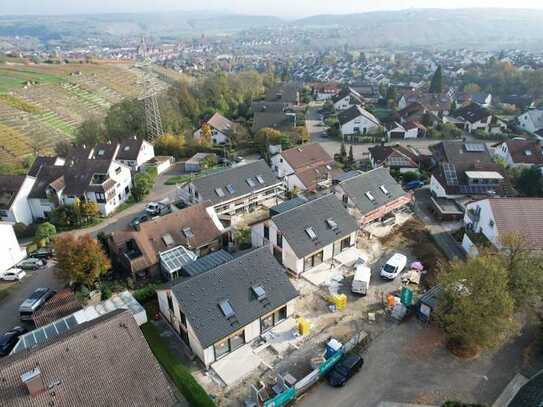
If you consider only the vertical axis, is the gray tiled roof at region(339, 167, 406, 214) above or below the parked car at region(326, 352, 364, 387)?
above

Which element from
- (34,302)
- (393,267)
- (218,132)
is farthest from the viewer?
(218,132)

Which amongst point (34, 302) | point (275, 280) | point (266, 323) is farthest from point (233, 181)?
point (34, 302)

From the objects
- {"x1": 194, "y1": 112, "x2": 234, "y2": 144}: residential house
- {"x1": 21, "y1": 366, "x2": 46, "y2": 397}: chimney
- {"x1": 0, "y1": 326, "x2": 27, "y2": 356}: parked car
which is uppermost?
{"x1": 21, "y1": 366, "x2": 46, "y2": 397}: chimney

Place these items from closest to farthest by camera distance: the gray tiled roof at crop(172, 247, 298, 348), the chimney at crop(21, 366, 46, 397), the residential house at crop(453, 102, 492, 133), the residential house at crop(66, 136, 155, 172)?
the chimney at crop(21, 366, 46, 397)
the gray tiled roof at crop(172, 247, 298, 348)
the residential house at crop(66, 136, 155, 172)
the residential house at crop(453, 102, 492, 133)

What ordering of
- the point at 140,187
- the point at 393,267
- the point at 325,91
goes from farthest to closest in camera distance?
the point at 325,91 < the point at 140,187 < the point at 393,267

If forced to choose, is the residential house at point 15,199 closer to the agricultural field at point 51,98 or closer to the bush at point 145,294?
the bush at point 145,294

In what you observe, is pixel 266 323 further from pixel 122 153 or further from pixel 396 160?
pixel 122 153

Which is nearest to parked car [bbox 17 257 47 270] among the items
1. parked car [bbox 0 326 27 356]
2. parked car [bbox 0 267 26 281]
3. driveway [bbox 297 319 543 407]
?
parked car [bbox 0 267 26 281]

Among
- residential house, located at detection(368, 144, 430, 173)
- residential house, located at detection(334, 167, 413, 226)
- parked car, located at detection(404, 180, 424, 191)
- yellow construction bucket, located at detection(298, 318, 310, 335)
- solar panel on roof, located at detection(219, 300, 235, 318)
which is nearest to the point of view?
solar panel on roof, located at detection(219, 300, 235, 318)

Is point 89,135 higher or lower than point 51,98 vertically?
A: lower

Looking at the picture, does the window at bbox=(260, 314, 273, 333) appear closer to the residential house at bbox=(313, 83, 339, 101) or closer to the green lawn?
the green lawn
